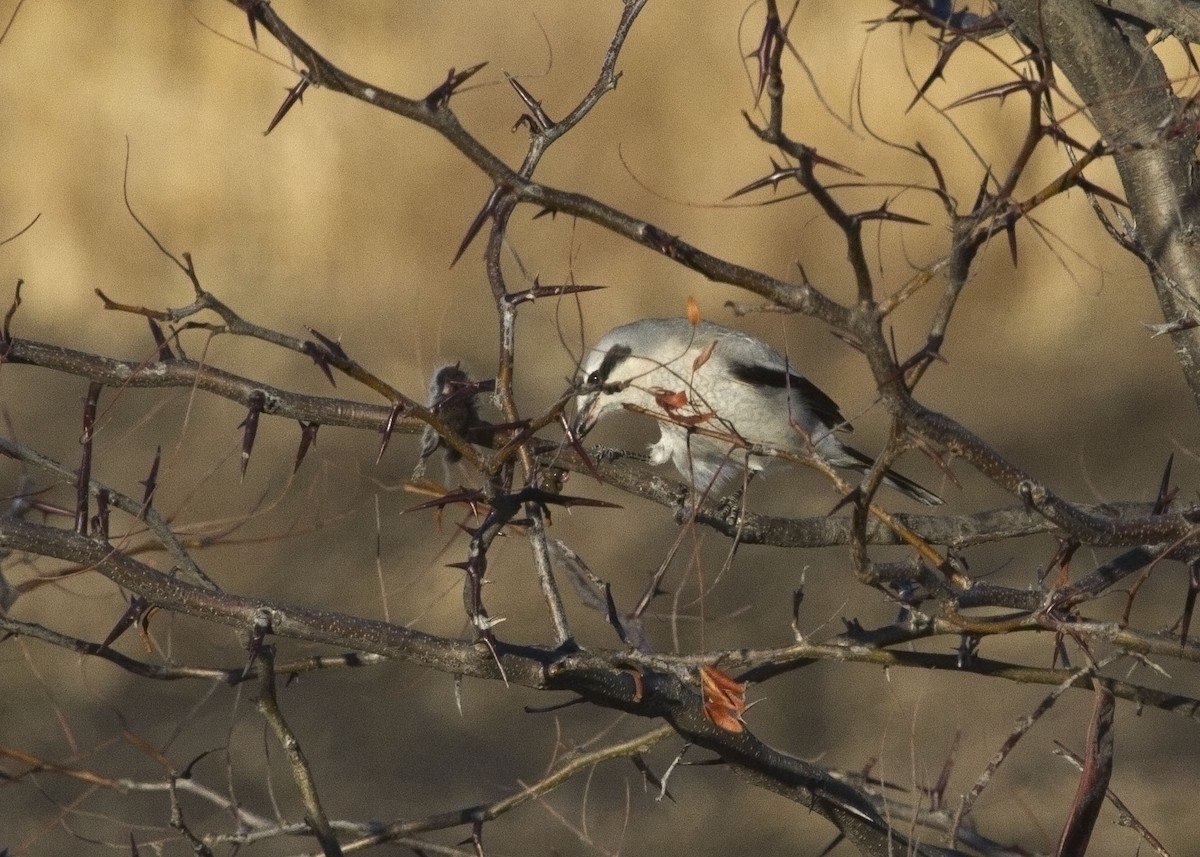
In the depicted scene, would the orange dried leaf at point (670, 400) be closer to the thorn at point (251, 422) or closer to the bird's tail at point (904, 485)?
the thorn at point (251, 422)

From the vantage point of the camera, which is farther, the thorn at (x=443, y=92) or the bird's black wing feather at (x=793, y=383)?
the bird's black wing feather at (x=793, y=383)

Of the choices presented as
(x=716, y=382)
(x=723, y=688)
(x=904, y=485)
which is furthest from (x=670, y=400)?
(x=904, y=485)

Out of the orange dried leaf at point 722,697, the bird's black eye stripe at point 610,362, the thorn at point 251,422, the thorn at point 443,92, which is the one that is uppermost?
the bird's black eye stripe at point 610,362

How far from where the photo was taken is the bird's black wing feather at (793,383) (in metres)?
2.33

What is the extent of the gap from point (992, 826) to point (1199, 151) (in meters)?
1.69

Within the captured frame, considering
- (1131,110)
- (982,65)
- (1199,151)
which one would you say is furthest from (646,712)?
(982,65)

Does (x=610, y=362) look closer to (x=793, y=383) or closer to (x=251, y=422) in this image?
(x=793, y=383)

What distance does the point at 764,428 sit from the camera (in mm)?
2314

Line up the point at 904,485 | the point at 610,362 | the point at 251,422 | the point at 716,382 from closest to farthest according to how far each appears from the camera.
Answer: the point at 251,422
the point at 610,362
the point at 716,382
the point at 904,485

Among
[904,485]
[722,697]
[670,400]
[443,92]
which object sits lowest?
[722,697]

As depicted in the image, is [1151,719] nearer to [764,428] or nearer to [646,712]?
[764,428]

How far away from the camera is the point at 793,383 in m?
2.37

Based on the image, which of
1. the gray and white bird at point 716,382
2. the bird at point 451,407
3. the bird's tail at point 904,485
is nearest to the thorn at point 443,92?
the bird at point 451,407

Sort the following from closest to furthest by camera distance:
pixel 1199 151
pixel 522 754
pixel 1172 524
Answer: pixel 1172 524 → pixel 1199 151 → pixel 522 754
